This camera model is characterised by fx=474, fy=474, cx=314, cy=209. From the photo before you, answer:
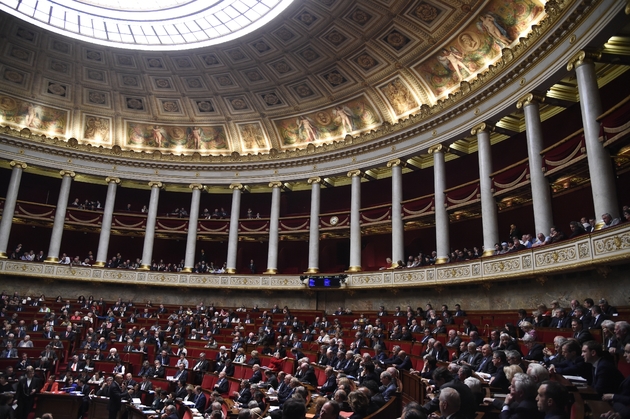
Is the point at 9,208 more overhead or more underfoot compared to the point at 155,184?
more underfoot

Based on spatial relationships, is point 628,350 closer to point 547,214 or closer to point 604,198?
point 604,198

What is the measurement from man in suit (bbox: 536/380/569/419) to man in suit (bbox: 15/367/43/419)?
11187 millimetres

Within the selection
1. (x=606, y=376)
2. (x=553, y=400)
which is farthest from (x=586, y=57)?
(x=553, y=400)

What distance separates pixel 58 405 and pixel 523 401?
37.8 feet

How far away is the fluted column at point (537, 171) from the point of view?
562 inches

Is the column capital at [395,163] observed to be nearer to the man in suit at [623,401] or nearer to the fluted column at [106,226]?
the fluted column at [106,226]

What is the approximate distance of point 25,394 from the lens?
10688 millimetres

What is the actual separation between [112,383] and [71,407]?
1.41 metres

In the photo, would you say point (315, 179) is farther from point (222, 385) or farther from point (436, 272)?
point (222, 385)

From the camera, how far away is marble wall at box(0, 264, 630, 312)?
1203cm

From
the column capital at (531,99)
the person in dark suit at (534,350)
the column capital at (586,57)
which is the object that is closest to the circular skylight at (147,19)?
the column capital at (531,99)

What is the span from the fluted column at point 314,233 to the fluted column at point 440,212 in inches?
252

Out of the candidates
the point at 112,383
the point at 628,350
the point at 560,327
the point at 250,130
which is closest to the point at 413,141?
the point at 250,130

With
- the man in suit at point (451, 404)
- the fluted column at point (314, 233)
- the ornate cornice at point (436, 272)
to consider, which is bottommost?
the man in suit at point (451, 404)
